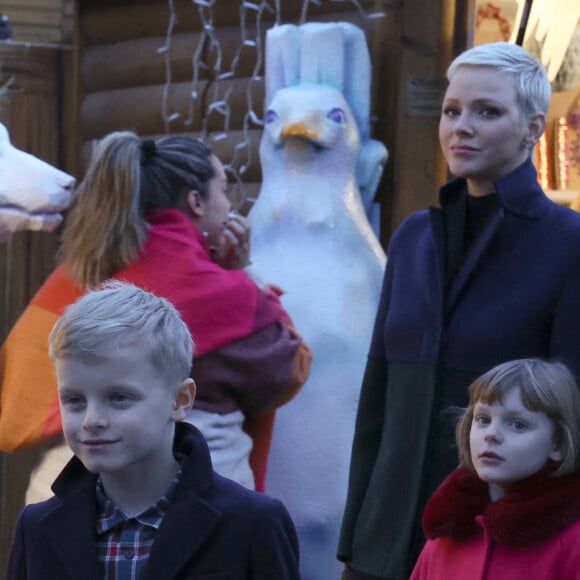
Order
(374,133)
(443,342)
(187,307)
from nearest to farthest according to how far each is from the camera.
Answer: (443,342)
(187,307)
(374,133)

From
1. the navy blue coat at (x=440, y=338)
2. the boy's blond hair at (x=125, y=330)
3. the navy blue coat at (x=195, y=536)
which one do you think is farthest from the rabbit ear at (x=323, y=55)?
the navy blue coat at (x=195, y=536)

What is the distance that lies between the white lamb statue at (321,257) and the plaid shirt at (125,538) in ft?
6.21

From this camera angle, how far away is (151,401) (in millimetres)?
2006

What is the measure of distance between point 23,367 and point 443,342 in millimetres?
1415

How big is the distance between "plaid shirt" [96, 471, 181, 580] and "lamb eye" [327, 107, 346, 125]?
2095 millimetres

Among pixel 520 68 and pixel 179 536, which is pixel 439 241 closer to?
pixel 520 68

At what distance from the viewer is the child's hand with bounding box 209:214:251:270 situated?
3561 mm

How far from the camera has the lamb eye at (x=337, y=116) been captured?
395 cm

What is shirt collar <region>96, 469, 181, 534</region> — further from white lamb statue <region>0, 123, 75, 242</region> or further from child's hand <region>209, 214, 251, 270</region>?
white lamb statue <region>0, 123, 75, 242</region>

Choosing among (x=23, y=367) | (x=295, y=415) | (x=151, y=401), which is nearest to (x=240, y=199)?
(x=295, y=415)

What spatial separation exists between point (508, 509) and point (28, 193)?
2047mm

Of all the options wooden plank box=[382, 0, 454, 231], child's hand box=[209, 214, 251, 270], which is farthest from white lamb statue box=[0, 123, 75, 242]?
wooden plank box=[382, 0, 454, 231]

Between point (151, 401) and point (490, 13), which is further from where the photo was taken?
point (490, 13)

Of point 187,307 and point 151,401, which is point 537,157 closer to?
point 187,307
